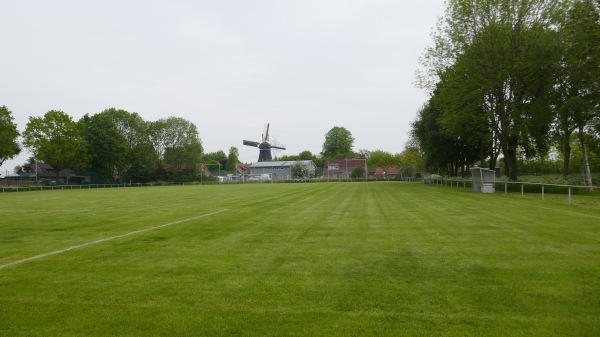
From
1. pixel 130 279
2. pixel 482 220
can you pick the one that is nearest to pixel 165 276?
pixel 130 279

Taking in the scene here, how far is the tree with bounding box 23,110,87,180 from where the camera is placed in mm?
60500

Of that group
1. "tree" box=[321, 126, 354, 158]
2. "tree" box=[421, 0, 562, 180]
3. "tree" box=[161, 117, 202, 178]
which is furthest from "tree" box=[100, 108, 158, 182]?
"tree" box=[321, 126, 354, 158]

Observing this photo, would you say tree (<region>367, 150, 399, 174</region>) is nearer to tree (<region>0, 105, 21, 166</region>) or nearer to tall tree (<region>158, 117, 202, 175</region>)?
tall tree (<region>158, 117, 202, 175</region>)

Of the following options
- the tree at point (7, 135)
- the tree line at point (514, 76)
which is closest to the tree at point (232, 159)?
the tree at point (7, 135)

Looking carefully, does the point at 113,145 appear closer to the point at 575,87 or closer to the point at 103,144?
the point at 103,144

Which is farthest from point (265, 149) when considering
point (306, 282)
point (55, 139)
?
point (306, 282)

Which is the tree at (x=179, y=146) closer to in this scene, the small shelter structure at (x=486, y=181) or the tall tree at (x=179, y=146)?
the tall tree at (x=179, y=146)

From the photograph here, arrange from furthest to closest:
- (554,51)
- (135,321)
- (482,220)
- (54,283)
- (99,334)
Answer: (554,51) < (482,220) < (54,283) < (135,321) < (99,334)

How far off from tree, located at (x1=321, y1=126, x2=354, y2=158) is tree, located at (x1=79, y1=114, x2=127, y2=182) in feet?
245

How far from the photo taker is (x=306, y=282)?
18.8 feet

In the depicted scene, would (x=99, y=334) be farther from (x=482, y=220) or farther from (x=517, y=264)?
(x=482, y=220)

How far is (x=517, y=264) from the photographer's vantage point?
263 inches

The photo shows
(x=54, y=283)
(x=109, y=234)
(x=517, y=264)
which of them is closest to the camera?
(x=54, y=283)

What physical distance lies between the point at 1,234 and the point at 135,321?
9.03 metres
